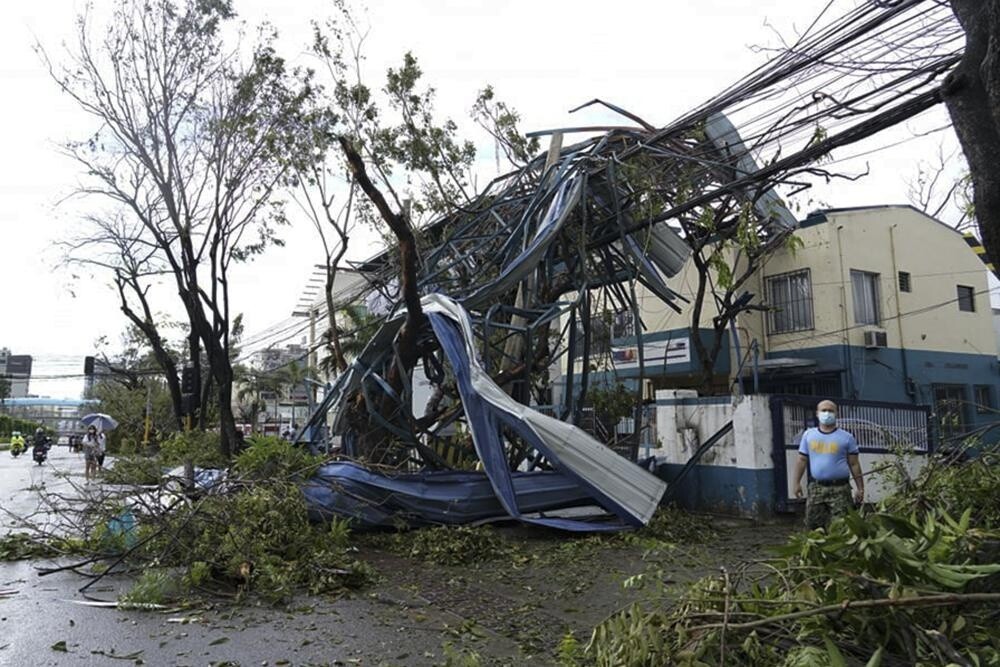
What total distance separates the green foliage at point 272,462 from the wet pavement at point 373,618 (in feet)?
4.48

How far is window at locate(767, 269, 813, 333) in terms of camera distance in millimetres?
18438

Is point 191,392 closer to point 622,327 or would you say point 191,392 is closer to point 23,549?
point 622,327

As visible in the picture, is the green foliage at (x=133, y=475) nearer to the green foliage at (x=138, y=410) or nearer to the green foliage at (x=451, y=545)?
the green foliage at (x=451, y=545)

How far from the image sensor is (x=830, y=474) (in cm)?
704

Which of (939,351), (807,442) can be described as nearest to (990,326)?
(939,351)

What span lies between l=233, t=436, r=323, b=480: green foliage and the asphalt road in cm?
207

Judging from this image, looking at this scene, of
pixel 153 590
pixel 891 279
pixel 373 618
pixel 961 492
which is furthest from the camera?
pixel 891 279

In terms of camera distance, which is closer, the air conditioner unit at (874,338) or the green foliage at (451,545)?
the green foliage at (451,545)

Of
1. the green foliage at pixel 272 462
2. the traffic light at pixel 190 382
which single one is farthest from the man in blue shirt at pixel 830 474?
the traffic light at pixel 190 382

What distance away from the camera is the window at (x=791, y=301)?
60.5 feet

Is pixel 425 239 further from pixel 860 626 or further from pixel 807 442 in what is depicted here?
pixel 860 626

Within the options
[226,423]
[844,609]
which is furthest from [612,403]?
[844,609]

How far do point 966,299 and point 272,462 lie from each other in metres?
19.4

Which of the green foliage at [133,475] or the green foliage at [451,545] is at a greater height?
the green foliage at [133,475]
